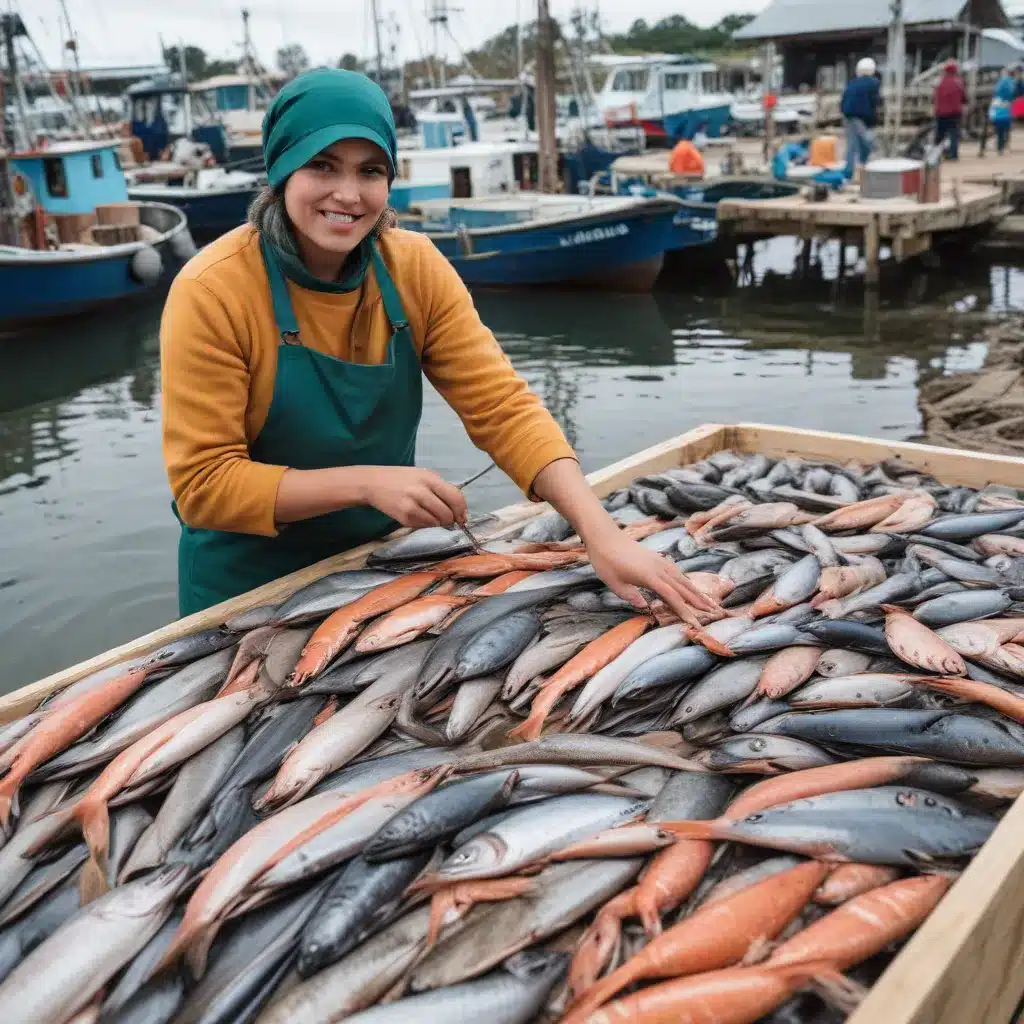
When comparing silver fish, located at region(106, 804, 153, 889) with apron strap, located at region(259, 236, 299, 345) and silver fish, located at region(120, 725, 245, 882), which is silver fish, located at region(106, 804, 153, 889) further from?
apron strap, located at region(259, 236, 299, 345)

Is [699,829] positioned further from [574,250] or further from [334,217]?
[574,250]

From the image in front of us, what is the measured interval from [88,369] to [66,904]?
14.0 meters

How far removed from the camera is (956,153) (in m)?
23.3

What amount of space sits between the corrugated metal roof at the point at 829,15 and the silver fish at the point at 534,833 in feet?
131

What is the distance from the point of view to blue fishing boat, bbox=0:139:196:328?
51.0 feet

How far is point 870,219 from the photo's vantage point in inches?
613

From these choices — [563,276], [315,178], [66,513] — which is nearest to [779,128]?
[563,276]

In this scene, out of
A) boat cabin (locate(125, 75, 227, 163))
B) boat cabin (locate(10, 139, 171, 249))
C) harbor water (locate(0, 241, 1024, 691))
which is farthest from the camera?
boat cabin (locate(125, 75, 227, 163))

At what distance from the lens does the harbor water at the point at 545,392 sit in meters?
7.55

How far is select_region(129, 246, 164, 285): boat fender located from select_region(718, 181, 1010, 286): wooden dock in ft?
30.9

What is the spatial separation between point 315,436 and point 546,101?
1872 centimetres

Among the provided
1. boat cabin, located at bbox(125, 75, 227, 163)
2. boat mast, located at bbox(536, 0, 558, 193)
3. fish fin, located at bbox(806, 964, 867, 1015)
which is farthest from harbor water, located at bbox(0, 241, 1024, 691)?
boat cabin, located at bbox(125, 75, 227, 163)

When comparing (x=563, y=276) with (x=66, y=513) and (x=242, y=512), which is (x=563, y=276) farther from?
(x=242, y=512)

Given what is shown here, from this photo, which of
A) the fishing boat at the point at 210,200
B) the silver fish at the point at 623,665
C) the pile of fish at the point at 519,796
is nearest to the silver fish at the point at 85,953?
the pile of fish at the point at 519,796
